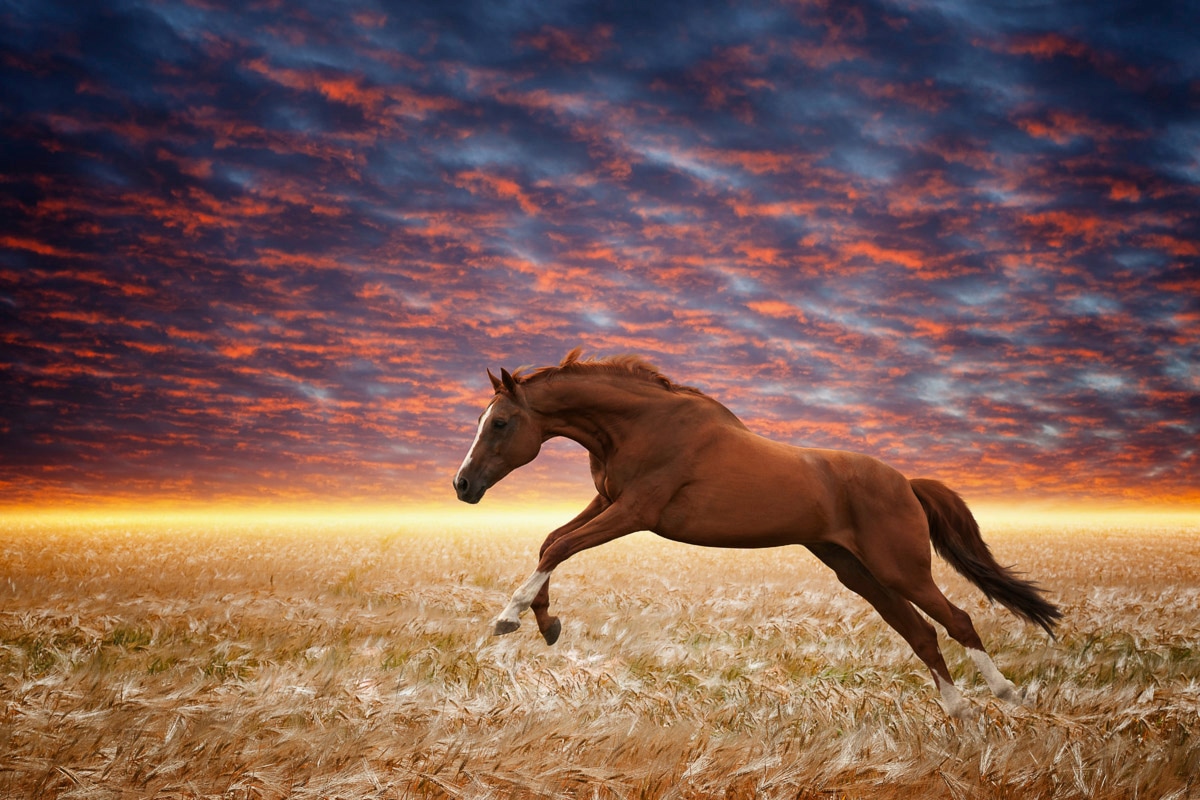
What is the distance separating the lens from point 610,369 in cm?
616

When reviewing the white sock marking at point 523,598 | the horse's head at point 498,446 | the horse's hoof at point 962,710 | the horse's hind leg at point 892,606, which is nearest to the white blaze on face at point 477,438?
the horse's head at point 498,446

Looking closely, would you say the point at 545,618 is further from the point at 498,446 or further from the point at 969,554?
the point at 969,554

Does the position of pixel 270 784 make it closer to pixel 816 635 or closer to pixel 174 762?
pixel 174 762

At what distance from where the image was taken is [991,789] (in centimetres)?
375

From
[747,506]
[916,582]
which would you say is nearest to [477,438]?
[747,506]

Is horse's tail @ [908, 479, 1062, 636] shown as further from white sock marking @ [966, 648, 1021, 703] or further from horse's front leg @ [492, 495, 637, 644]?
horse's front leg @ [492, 495, 637, 644]

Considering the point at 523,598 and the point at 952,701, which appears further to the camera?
the point at 952,701

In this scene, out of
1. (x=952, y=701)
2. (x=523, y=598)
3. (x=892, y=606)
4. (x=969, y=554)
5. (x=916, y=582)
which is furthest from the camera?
(x=969, y=554)

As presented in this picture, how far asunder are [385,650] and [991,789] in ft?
16.6

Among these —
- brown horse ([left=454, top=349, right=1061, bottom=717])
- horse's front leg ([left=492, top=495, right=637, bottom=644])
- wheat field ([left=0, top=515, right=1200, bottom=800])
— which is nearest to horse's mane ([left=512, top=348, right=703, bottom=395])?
brown horse ([left=454, top=349, right=1061, bottom=717])

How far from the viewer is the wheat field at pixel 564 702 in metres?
3.61

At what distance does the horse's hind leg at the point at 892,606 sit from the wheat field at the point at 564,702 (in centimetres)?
35

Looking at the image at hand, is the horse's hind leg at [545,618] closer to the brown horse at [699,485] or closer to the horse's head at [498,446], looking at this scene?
the brown horse at [699,485]

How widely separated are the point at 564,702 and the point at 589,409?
7.29ft
